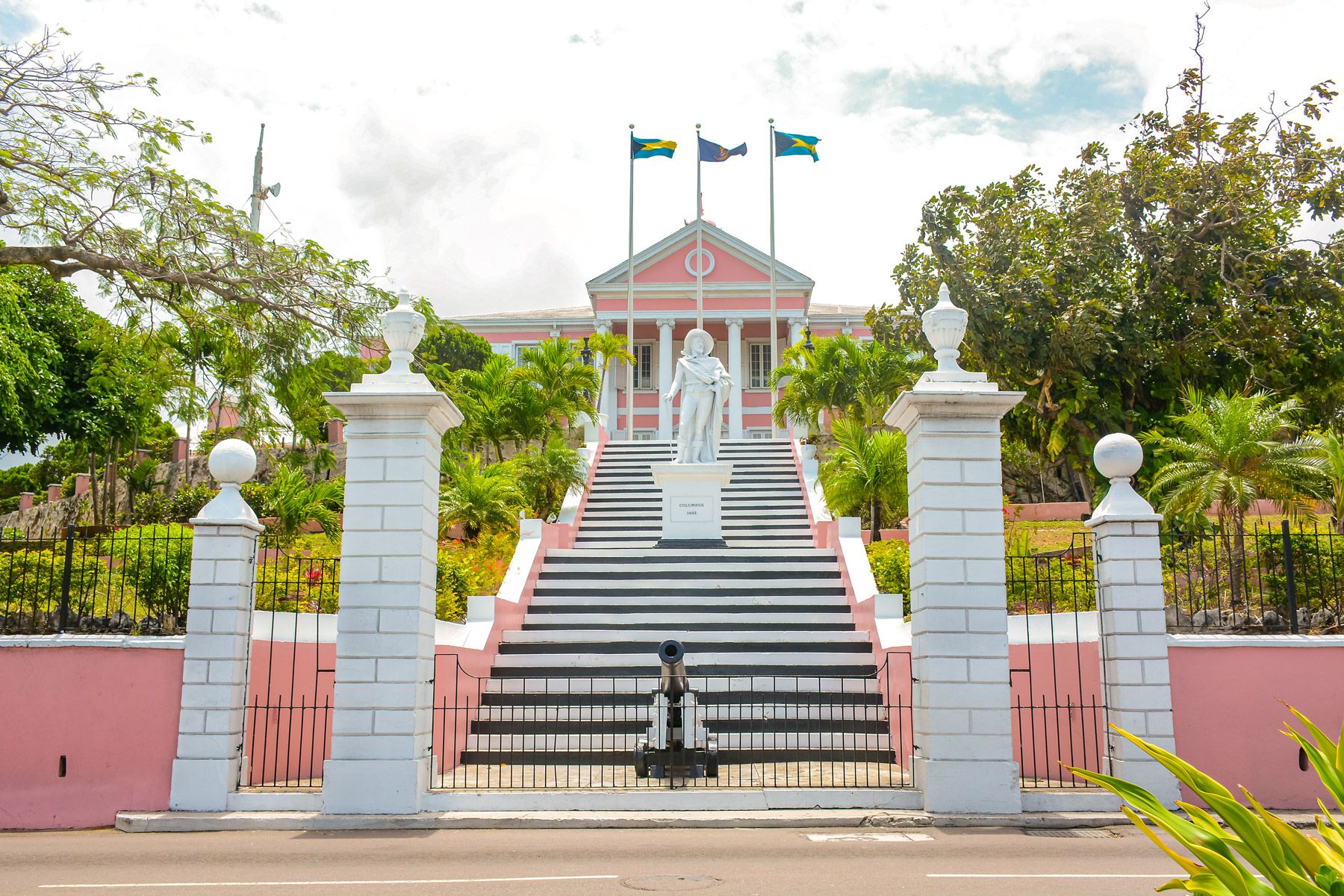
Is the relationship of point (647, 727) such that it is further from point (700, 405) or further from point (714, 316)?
point (714, 316)

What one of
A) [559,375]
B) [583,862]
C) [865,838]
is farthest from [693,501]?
[583,862]

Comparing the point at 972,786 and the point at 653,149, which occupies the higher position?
the point at 653,149

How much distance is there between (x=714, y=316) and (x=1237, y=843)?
106 feet

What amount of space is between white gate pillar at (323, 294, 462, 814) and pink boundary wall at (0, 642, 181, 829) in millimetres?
1511

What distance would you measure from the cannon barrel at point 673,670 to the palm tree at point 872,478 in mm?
8689

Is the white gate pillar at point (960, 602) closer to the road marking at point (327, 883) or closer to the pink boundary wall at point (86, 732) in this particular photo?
the road marking at point (327, 883)

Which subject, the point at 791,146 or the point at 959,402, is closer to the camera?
the point at 959,402

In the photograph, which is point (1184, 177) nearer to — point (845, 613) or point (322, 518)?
point (845, 613)

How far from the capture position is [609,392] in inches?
1410

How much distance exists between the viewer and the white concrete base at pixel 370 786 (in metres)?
8.36

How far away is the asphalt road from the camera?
630 centimetres

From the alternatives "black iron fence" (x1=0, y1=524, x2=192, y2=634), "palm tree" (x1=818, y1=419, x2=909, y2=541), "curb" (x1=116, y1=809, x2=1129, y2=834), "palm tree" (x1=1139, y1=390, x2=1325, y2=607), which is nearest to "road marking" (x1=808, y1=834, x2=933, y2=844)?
"curb" (x1=116, y1=809, x2=1129, y2=834)

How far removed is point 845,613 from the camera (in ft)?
45.0

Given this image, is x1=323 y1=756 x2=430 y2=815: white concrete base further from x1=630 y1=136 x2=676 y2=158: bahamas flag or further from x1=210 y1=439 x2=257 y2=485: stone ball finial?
x1=630 y1=136 x2=676 y2=158: bahamas flag
